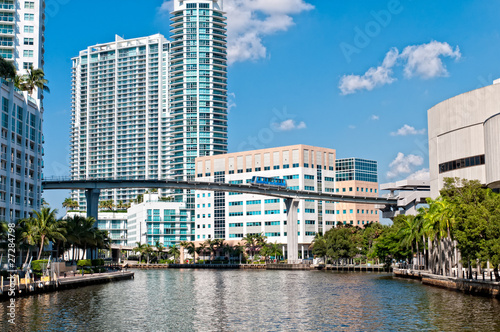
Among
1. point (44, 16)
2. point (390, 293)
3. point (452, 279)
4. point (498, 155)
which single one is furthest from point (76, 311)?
point (44, 16)

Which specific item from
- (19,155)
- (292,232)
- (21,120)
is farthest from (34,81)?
(292,232)

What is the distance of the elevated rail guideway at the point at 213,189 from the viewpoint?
16000 cm

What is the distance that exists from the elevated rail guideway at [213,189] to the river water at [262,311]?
3140 inches

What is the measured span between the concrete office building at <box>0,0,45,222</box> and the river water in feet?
148

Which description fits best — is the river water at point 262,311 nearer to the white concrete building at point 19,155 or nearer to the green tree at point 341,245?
the white concrete building at point 19,155

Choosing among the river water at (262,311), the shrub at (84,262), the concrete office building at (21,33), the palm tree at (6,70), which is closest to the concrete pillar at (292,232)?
the shrub at (84,262)

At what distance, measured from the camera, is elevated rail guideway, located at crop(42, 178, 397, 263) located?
525ft

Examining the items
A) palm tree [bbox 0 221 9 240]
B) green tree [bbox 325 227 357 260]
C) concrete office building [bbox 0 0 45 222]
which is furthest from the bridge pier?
green tree [bbox 325 227 357 260]

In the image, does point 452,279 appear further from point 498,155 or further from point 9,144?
point 9,144

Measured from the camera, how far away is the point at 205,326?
166ft

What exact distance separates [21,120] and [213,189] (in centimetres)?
6509

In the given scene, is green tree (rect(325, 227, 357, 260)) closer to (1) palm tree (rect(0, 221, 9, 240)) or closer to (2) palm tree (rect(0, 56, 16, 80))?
(2) palm tree (rect(0, 56, 16, 80))

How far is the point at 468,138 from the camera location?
354 feet

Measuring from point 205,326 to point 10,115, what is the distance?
3281 inches
